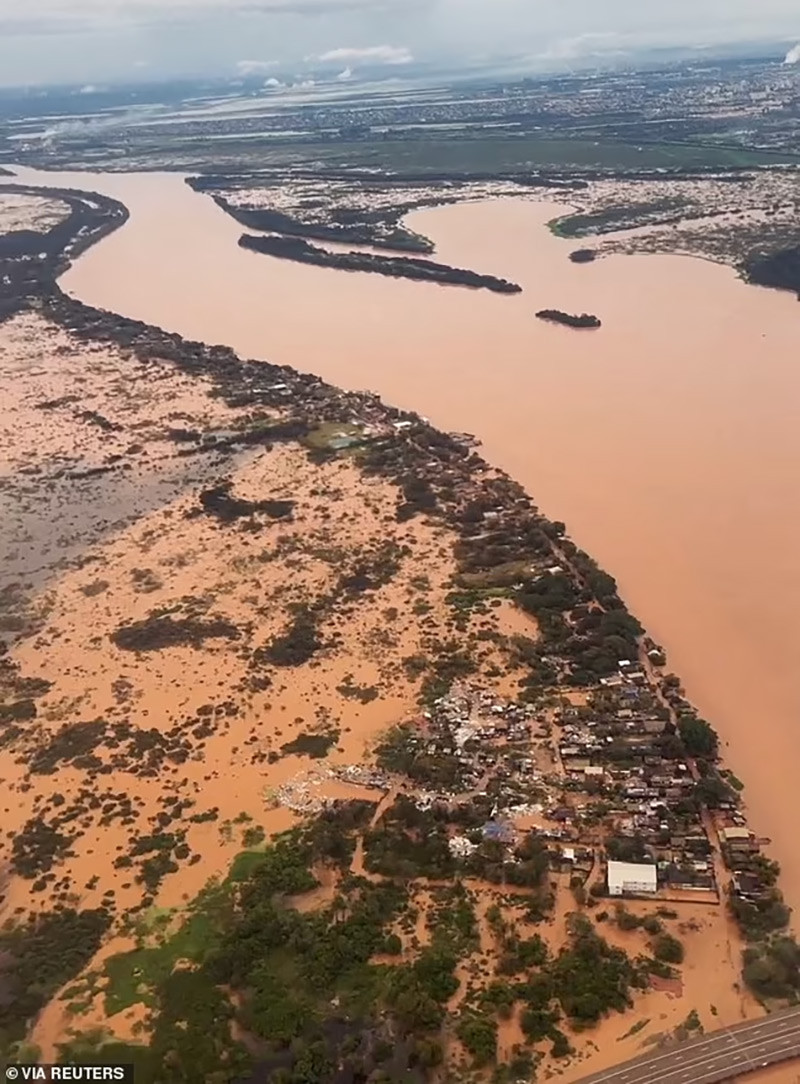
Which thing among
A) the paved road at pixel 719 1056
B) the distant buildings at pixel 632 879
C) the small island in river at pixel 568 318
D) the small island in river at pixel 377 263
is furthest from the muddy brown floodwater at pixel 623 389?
the paved road at pixel 719 1056

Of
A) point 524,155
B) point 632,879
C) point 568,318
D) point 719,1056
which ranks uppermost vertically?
point 524,155

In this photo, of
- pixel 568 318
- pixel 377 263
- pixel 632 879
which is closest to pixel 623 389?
pixel 568 318

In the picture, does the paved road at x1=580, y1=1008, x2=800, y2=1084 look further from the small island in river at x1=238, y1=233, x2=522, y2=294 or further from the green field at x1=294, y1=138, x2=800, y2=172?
the green field at x1=294, y1=138, x2=800, y2=172

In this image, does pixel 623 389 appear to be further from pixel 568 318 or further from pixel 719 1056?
pixel 719 1056

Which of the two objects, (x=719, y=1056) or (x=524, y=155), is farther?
(x=524, y=155)

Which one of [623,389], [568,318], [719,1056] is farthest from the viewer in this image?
[568,318]

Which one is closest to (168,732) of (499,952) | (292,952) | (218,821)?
(218,821)

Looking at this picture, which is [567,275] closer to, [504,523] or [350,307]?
[350,307]
